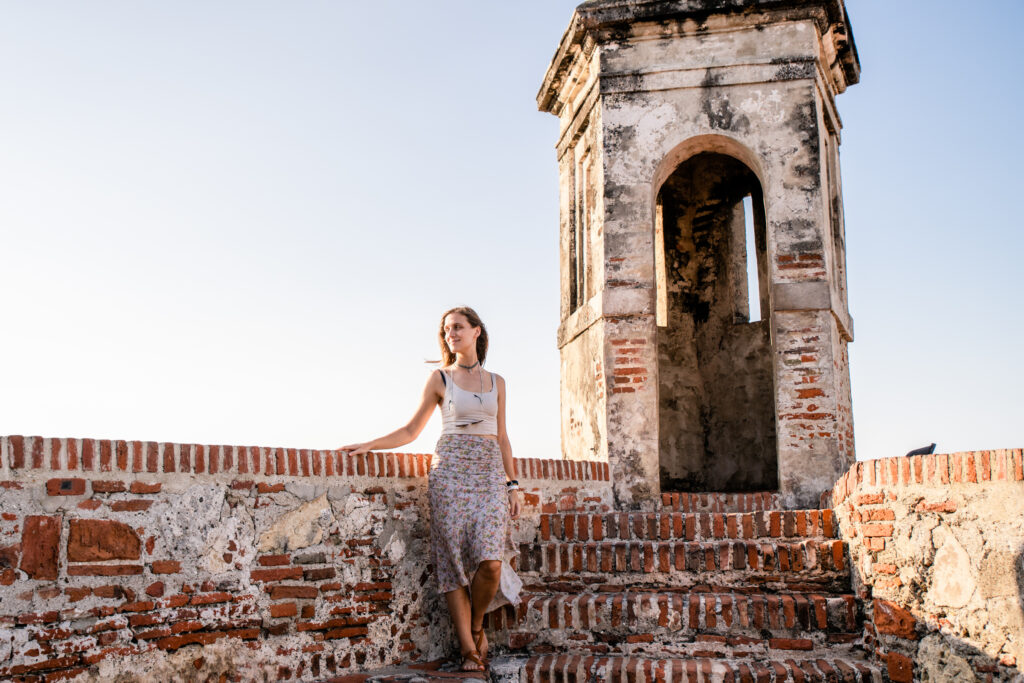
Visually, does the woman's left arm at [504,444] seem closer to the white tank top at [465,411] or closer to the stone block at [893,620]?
the white tank top at [465,411]

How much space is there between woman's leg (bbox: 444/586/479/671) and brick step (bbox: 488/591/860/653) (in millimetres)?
459

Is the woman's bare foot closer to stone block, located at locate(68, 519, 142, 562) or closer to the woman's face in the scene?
the woman's face

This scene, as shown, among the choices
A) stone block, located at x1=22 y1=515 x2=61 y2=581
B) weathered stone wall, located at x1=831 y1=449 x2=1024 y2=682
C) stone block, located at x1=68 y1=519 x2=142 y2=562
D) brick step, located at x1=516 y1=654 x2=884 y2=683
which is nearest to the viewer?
stone block, located at x1=22 y1=515 x2=61 y2=581

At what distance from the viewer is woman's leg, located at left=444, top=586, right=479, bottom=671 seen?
15.0ft

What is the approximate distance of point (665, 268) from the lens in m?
10.2

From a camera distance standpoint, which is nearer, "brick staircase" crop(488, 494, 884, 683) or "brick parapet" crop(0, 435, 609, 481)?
"brick parapet" crop(0, 435, 609, 481)

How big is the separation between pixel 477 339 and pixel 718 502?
289 centimetres

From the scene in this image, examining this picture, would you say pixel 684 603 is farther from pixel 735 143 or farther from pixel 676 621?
pixel 735 143

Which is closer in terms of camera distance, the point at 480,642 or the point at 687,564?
the point at 480,642

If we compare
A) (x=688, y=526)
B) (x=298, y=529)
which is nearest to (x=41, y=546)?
(x=298, y=529)

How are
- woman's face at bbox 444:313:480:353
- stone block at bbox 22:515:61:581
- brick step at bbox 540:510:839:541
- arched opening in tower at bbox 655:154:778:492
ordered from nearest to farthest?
stone block at bbox 22:515:61:581, woman's face at bbox 444:313:480:353, brick step at bbox 540:510:839:541, arched opening in tower at bbox 655:154:778:492

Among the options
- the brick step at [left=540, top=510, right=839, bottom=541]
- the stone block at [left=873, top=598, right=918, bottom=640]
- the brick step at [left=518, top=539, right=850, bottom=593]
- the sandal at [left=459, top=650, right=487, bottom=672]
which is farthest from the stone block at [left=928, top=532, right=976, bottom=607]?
the sandal at [left=459, top=650, right=487, bottom=672]

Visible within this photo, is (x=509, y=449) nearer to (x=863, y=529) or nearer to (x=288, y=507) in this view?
(x=288, y=507)

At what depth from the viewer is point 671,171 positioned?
306 inches
